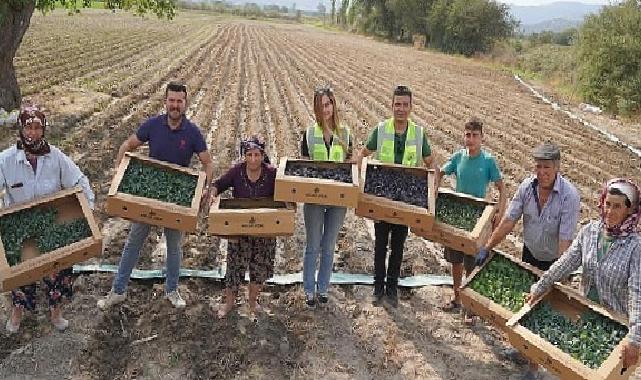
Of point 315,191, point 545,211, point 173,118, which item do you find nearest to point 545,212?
point 545,211

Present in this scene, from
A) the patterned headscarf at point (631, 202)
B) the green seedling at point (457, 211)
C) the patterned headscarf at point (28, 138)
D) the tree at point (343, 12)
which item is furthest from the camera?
the tree at point (343, 12)

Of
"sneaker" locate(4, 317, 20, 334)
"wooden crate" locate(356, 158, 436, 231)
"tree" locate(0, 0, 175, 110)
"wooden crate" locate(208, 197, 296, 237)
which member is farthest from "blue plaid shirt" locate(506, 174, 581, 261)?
"tree" locate(0, 0, 175, 110)

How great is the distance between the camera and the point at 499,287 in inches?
192

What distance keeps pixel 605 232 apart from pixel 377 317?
7.75 ft

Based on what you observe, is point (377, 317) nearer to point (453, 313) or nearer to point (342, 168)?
point (453, 313)

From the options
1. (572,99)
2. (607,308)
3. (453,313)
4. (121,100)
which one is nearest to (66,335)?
(453,313)

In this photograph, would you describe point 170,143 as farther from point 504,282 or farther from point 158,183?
point 504,282

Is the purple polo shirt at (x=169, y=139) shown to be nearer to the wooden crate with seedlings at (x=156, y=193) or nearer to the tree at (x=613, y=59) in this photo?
the wooden crate with seedlings at (x=156, y=193)

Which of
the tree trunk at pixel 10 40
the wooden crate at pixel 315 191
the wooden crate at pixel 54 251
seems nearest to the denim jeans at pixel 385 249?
the wooden crate at pixel 315 191

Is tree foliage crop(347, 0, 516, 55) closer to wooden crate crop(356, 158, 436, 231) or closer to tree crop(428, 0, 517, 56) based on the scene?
tree crop(428, 0, 517, 56)

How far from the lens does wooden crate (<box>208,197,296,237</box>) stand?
482cm

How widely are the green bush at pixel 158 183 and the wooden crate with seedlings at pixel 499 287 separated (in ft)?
7.57

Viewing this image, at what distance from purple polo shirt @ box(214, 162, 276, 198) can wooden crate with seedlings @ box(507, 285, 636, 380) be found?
2.15 meters

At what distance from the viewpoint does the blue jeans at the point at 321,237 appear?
545cm
